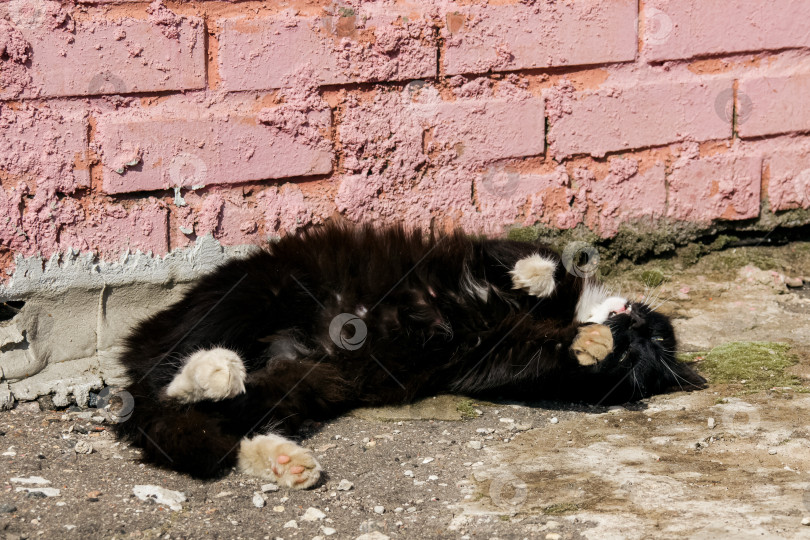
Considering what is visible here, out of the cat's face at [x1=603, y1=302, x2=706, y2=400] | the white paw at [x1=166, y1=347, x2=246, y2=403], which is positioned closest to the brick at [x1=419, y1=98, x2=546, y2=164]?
the cat's face at [x1=603, y1=302, x2=706, y2=400]

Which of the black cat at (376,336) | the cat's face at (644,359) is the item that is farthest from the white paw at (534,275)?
the cat's face at (644,359)

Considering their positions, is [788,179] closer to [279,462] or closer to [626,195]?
[626,195]

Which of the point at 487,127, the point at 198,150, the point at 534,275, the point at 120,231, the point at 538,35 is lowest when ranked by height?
the point at 534,275

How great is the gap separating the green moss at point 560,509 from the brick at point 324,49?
2034 millimetres

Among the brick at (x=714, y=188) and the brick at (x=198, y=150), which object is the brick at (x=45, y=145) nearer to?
the brick at (x=198, y=150)

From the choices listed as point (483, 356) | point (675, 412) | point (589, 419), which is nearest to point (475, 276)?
point (483, 356)

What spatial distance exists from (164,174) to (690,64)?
2503 millimetres

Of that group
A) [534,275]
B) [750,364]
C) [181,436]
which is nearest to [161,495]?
[181,436]

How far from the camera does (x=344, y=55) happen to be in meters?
3.62

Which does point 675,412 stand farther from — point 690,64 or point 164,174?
point 164,174

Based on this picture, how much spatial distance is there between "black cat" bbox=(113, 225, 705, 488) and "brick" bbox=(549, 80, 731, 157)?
683 millimetres

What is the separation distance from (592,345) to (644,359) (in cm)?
35

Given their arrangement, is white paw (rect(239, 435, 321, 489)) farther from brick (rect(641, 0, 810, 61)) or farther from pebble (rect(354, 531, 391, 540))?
brick (rect(641, 0, 810, 61))

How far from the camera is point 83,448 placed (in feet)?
9.99
